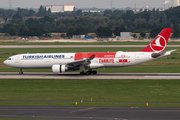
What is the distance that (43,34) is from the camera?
648 feet

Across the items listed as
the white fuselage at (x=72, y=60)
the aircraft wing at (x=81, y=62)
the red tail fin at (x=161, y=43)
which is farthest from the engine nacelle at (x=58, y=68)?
the red tail fin at (x=161, y=43)

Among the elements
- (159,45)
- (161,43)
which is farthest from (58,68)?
(161,43)
